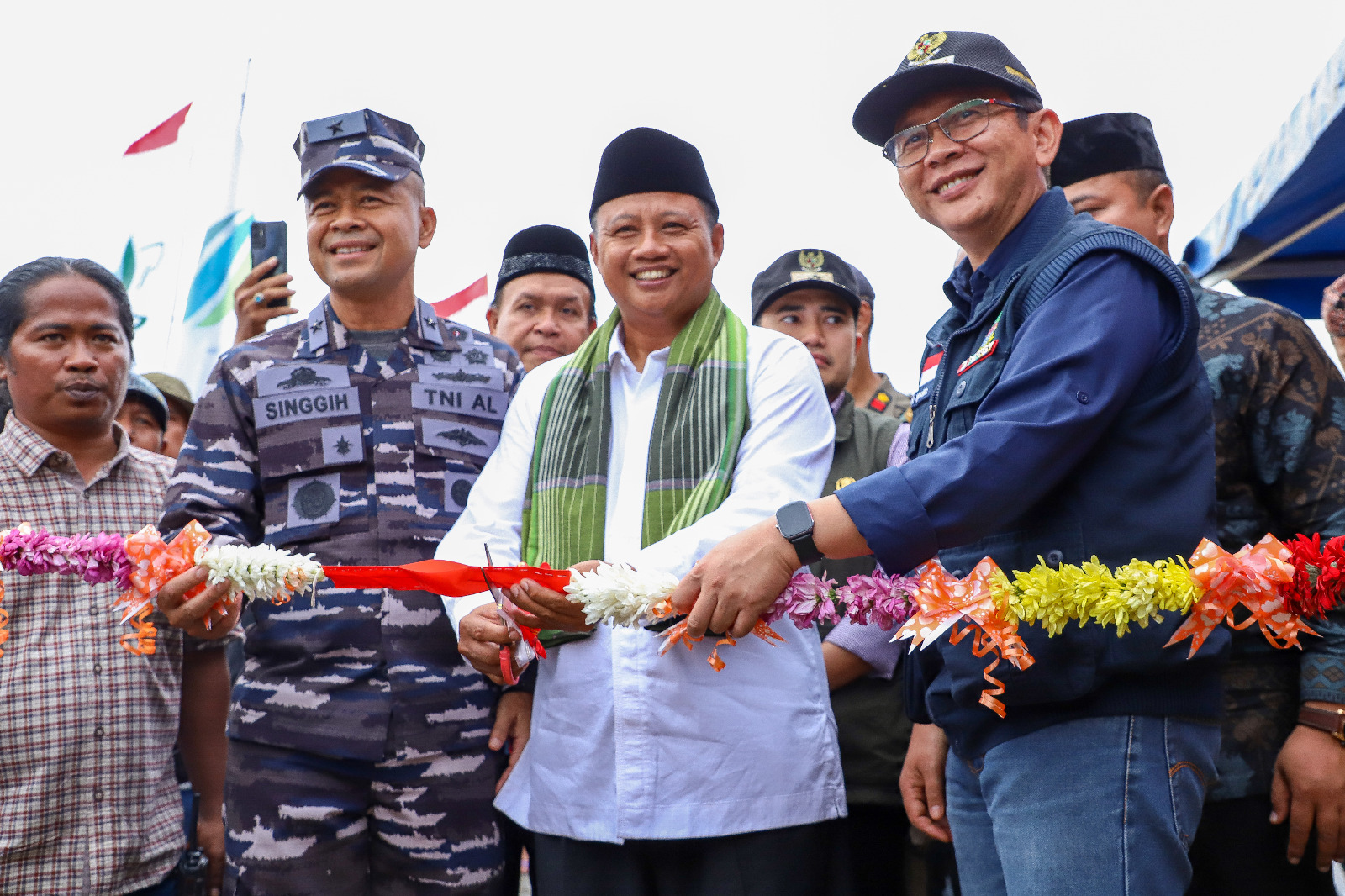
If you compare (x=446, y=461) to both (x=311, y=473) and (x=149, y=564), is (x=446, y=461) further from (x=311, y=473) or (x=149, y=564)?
(x=149, y=564)

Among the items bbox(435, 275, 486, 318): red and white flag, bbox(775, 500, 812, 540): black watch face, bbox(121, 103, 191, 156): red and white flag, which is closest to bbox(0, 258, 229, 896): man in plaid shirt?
bbox(775, 500, 812, 540): black watch face

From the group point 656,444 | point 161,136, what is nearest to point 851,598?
point 656,444

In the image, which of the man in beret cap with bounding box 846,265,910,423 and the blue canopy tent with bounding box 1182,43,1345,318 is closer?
the blue canopy tent with bounding box 1182,43,1345,318

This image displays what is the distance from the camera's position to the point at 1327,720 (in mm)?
2541

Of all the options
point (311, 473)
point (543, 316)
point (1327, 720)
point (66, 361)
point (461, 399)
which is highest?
point (543, 316)

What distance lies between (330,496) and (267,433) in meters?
0.28

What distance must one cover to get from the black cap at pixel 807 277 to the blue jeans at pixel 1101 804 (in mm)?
2713

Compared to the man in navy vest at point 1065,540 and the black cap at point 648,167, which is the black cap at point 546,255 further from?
the man in navy vest at point 1065,540

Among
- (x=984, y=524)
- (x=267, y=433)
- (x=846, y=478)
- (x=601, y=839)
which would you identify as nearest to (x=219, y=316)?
(x=267, y=433)

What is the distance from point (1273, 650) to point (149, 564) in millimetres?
2832

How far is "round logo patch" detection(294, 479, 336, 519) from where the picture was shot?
10.3ft

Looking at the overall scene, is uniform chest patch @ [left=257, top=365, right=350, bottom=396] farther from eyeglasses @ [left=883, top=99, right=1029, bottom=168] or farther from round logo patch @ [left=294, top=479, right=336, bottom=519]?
eyeglasses @ [left=883, top=99, right=1029, bottom=168]

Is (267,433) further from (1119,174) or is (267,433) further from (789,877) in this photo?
(1119,174)

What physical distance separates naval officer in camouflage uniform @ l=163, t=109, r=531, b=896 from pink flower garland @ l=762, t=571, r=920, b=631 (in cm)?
103
